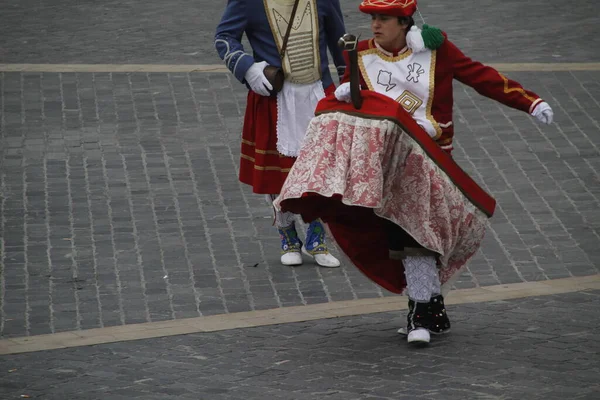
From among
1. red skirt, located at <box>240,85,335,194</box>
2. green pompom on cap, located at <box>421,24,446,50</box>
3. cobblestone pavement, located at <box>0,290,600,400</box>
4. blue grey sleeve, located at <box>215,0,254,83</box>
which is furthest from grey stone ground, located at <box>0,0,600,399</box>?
green pompom on cap, located at <box>421,24,446,50</box>

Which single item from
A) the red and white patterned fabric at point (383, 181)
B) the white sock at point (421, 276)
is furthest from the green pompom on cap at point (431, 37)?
the white sock at point (421, 276)

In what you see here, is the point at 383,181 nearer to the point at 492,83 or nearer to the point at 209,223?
the point at 492,83

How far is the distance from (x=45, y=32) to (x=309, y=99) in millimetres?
6266

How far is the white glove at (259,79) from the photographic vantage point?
25.5 ft

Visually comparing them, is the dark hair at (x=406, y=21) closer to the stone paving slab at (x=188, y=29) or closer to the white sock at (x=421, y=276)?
the white sock at (x=421, y=276)

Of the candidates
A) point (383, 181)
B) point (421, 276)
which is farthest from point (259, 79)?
point (421, 276)

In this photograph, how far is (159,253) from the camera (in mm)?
8461

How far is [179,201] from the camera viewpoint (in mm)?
9352

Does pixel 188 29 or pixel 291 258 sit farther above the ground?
pixel 291 258

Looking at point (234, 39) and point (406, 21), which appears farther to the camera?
point (234, 39)

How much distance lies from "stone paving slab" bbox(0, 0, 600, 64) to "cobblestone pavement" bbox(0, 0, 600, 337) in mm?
37

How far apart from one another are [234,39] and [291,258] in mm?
1436

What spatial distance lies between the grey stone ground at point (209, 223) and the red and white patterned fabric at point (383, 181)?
0.66 metres

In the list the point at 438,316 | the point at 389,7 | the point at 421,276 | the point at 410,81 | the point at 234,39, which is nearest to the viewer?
the point at 389,7
